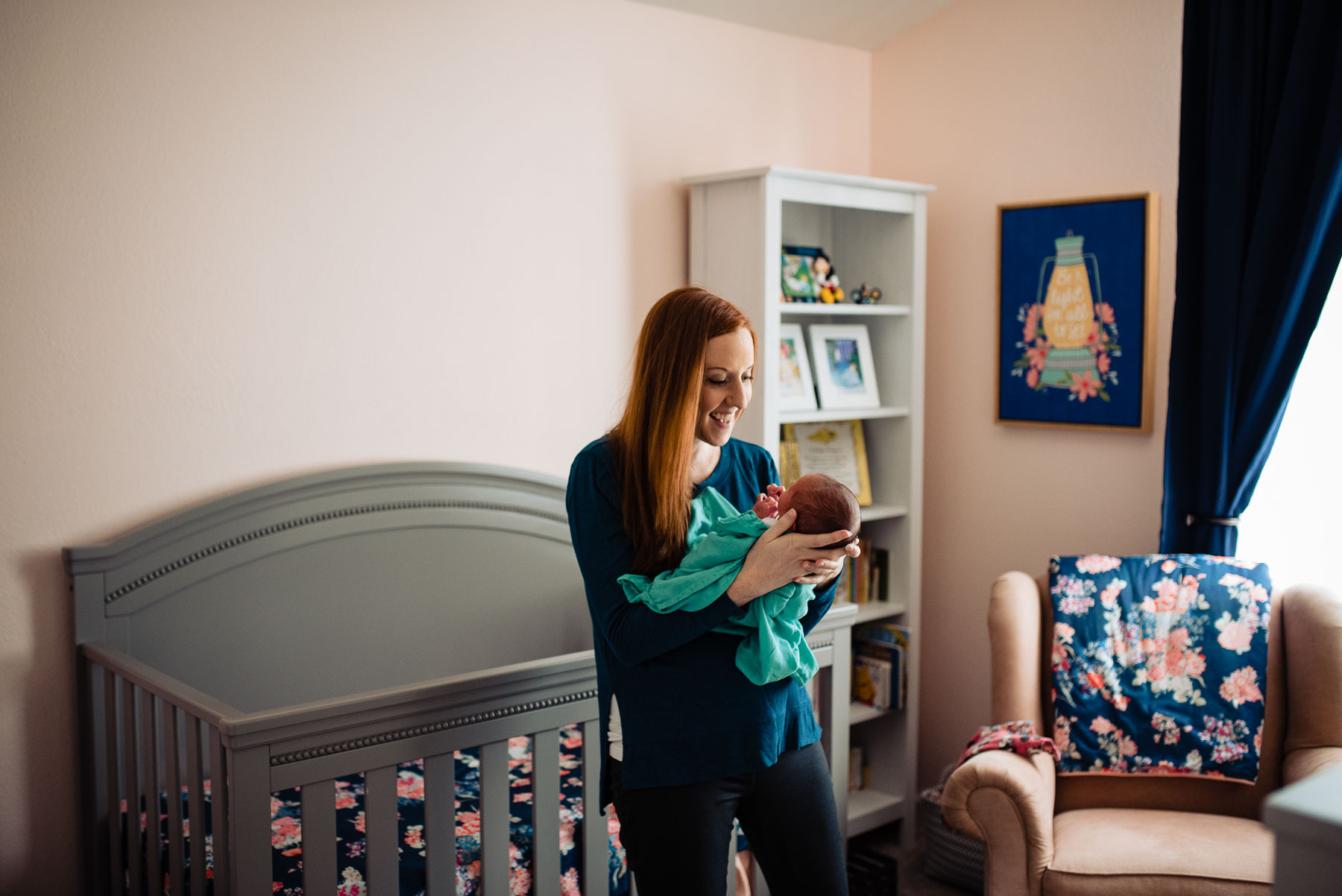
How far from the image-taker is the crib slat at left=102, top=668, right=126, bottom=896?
2.01 metres

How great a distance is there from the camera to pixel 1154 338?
110 inches

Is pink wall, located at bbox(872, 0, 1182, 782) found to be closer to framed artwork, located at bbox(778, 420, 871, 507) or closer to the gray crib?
framed artwork, located at bbox(778, 420, 871, 507)

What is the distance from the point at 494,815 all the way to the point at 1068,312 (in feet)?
6.88

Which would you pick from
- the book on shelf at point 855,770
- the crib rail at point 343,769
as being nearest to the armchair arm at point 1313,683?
the book on shelf at point 855,770

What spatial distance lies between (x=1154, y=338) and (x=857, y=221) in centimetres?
92

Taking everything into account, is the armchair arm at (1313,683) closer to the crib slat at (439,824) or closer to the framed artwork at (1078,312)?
the framed artwork at (1078,312)

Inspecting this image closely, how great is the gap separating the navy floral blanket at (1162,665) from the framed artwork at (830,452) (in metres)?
0.75

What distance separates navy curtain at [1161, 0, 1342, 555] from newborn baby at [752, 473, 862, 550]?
163 centimetres

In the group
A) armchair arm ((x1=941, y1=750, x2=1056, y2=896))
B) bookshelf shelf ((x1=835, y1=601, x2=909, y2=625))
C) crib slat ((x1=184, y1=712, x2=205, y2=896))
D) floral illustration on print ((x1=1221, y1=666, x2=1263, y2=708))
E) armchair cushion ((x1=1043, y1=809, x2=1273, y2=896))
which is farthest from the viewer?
bookshelf shelf ((x1=835, y1=601, x2=909, y2=625))

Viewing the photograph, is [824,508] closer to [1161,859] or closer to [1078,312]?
[1161,859]

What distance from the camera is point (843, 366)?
3123mm

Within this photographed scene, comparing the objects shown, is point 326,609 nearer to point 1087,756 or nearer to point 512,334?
point 512,334

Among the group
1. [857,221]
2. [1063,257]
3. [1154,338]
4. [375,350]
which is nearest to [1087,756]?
[1154,338]

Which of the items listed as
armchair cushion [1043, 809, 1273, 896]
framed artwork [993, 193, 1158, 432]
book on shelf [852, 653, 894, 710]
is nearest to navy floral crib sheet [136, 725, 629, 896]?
armchair cushion [1043, 809, 1273, 896]
